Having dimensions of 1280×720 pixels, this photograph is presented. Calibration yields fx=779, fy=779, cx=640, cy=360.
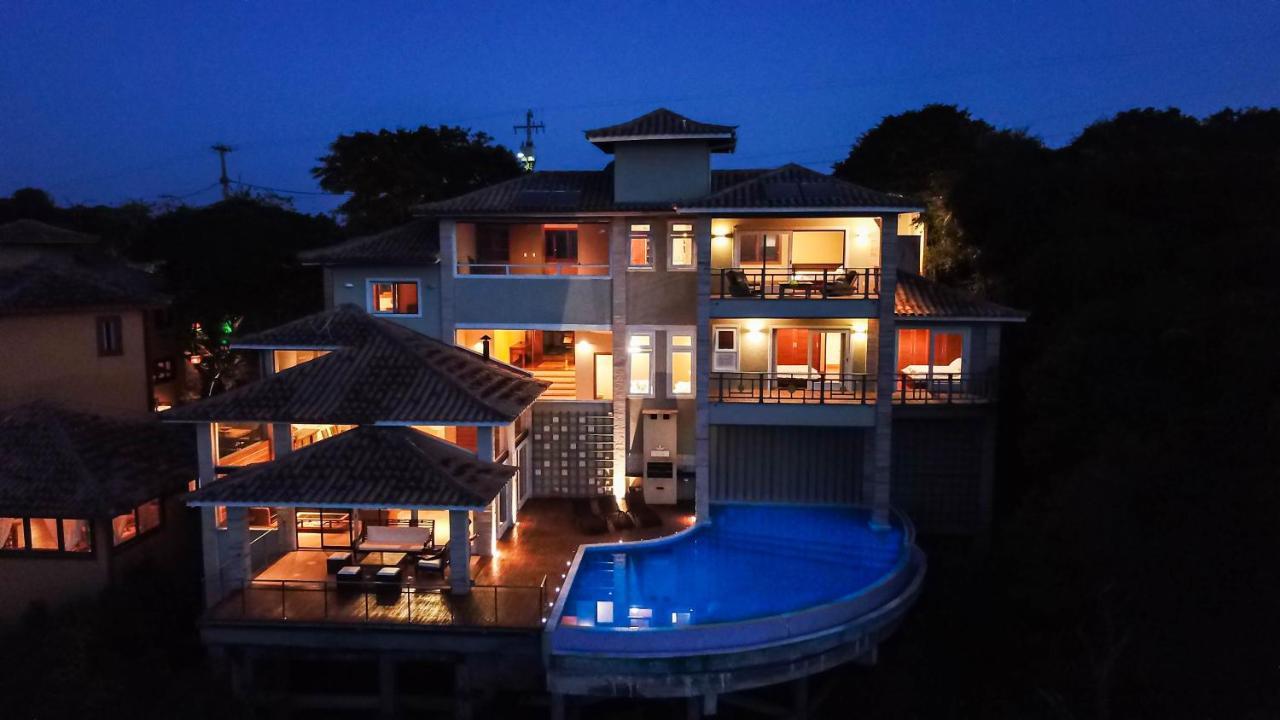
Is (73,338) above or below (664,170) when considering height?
below

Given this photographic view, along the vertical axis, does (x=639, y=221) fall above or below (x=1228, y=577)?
above

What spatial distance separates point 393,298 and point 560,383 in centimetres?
551

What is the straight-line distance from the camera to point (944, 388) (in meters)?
20.6

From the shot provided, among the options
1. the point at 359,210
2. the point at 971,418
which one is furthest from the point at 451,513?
the point at 359,210

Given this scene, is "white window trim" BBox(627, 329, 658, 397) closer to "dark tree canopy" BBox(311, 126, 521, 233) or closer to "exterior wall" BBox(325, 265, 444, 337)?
"exterior wall" BBox(325, 265, 444, 337)

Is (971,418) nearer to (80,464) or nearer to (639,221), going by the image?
(639,221)

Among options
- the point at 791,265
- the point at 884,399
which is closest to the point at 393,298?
the point at 791,265

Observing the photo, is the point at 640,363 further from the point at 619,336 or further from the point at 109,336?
the point at 109,336

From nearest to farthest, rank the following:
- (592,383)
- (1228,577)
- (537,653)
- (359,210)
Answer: (1228,577)
(537,653)
(592,383)
(359,210)

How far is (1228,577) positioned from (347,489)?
15.8 m

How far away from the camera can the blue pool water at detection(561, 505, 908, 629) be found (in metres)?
14.2

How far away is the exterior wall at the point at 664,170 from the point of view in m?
21.5

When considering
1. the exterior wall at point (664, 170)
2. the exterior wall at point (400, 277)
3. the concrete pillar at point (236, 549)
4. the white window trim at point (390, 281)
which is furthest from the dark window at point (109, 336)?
the exterior wall at point (664, 170)

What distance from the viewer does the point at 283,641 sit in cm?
1446
